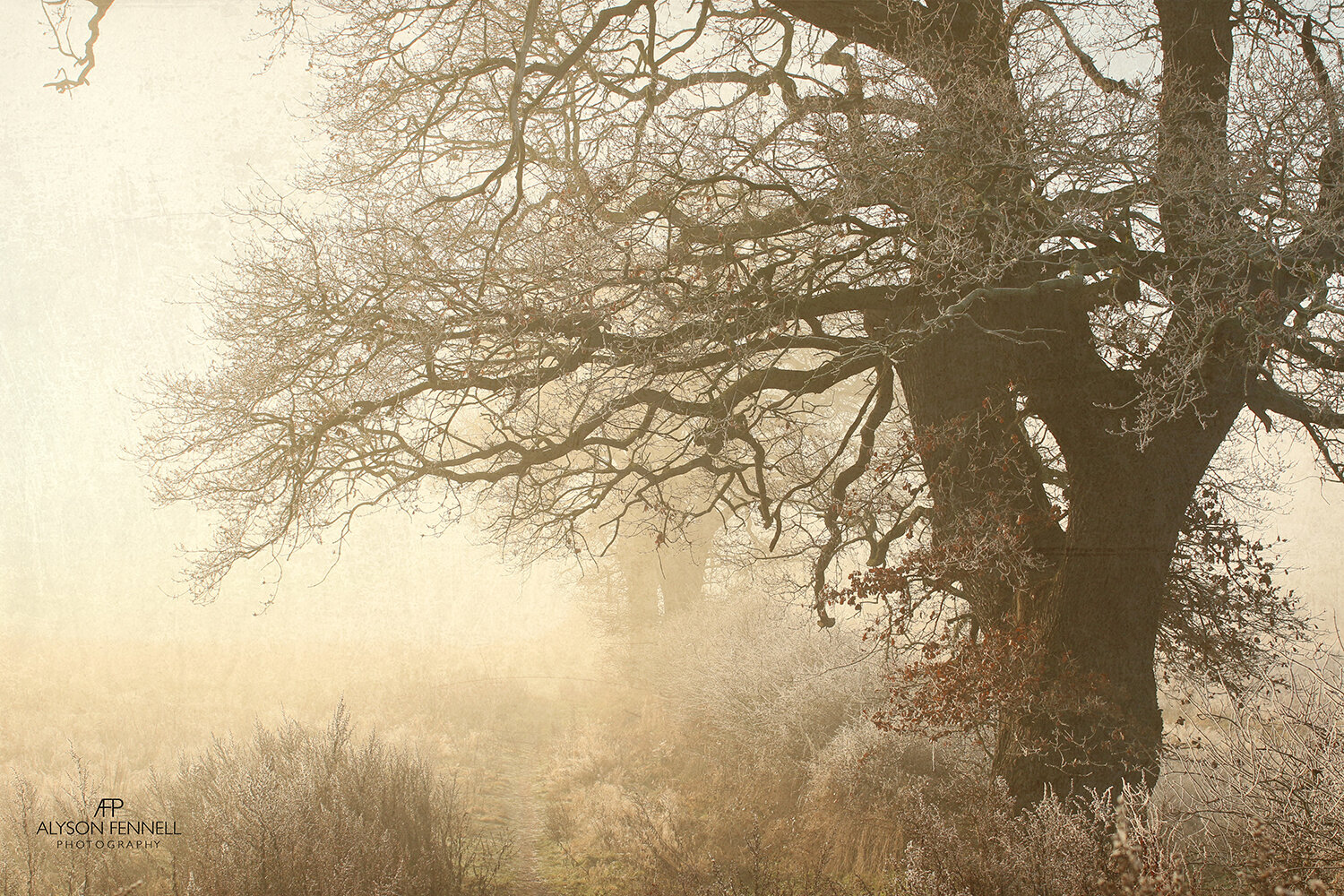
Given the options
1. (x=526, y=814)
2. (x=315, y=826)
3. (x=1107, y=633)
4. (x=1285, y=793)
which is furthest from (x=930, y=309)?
(x=526, y=814)

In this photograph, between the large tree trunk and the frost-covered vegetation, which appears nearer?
the frost-covered vegetation

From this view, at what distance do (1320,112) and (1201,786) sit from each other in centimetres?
460

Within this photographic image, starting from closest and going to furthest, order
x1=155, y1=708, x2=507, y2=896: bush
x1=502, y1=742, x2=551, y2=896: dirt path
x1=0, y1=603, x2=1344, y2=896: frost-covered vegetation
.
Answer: x1=0, y1=603, x2=1344, y2=896: frost-covered vegetation → x1=155, y1=708, x2=507, y2=896: bush → x1=502, y1=742, x2=551, y2=896: dirt path

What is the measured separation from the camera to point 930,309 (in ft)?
21.3

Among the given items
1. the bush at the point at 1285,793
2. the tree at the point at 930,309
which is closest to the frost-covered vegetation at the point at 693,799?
the bush at the point at 1285,793

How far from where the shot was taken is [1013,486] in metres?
6.46

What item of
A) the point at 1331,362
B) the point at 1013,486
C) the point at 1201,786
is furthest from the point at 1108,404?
the point at 1201,786

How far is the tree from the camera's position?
18.4 feet

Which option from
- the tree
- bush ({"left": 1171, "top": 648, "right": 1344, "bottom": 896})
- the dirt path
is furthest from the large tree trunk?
the dirt path

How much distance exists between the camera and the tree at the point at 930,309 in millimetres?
5594

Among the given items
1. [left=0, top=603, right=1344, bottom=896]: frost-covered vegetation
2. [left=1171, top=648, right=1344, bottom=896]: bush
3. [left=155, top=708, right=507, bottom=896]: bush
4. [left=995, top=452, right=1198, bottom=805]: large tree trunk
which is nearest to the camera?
[left=1171, top=648, right=1344, bottom=896]: bush

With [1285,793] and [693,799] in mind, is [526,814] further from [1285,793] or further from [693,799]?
[1285,793]

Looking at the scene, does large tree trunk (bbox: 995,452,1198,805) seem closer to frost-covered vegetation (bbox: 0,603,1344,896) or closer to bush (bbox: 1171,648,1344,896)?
frost-covered vegetation (bbox: 0,603,1344,896)

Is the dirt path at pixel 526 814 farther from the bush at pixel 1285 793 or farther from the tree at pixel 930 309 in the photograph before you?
the bush at pixel 1285 793
